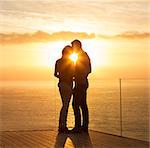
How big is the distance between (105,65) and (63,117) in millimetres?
3772

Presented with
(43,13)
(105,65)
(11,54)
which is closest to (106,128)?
(105,65)

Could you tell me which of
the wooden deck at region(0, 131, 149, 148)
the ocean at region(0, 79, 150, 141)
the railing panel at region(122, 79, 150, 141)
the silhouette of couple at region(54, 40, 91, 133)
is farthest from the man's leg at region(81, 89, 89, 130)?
the railing panel at region(122, 79, 150, 141)

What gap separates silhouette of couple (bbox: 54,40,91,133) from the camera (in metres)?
7.61

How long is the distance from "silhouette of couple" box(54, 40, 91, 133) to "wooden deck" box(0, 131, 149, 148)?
242 millimetres

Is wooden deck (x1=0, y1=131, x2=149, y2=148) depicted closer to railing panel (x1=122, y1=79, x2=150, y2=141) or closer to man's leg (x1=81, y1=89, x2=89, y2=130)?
man's leg (x1=81, y1=89, x2=89, y2=130)

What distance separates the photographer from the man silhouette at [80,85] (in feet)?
24.8

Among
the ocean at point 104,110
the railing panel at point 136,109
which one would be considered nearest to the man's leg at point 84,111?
the ocean at point 104,110

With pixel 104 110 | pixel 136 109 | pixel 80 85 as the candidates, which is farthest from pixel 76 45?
pixel 136 109

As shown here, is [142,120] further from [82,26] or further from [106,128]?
[82,26]

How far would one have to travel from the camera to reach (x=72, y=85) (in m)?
7.71

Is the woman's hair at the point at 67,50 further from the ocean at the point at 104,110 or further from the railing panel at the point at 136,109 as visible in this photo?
the railing panel at the point at 136,109

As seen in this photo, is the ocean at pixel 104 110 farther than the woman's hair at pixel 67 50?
Yes

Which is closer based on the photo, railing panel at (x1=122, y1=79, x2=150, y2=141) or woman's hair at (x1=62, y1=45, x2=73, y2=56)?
woman's hair at (x1=62, y1=45, x2=73, y2=56)

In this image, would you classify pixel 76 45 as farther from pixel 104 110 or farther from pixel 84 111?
pixel 104 110
